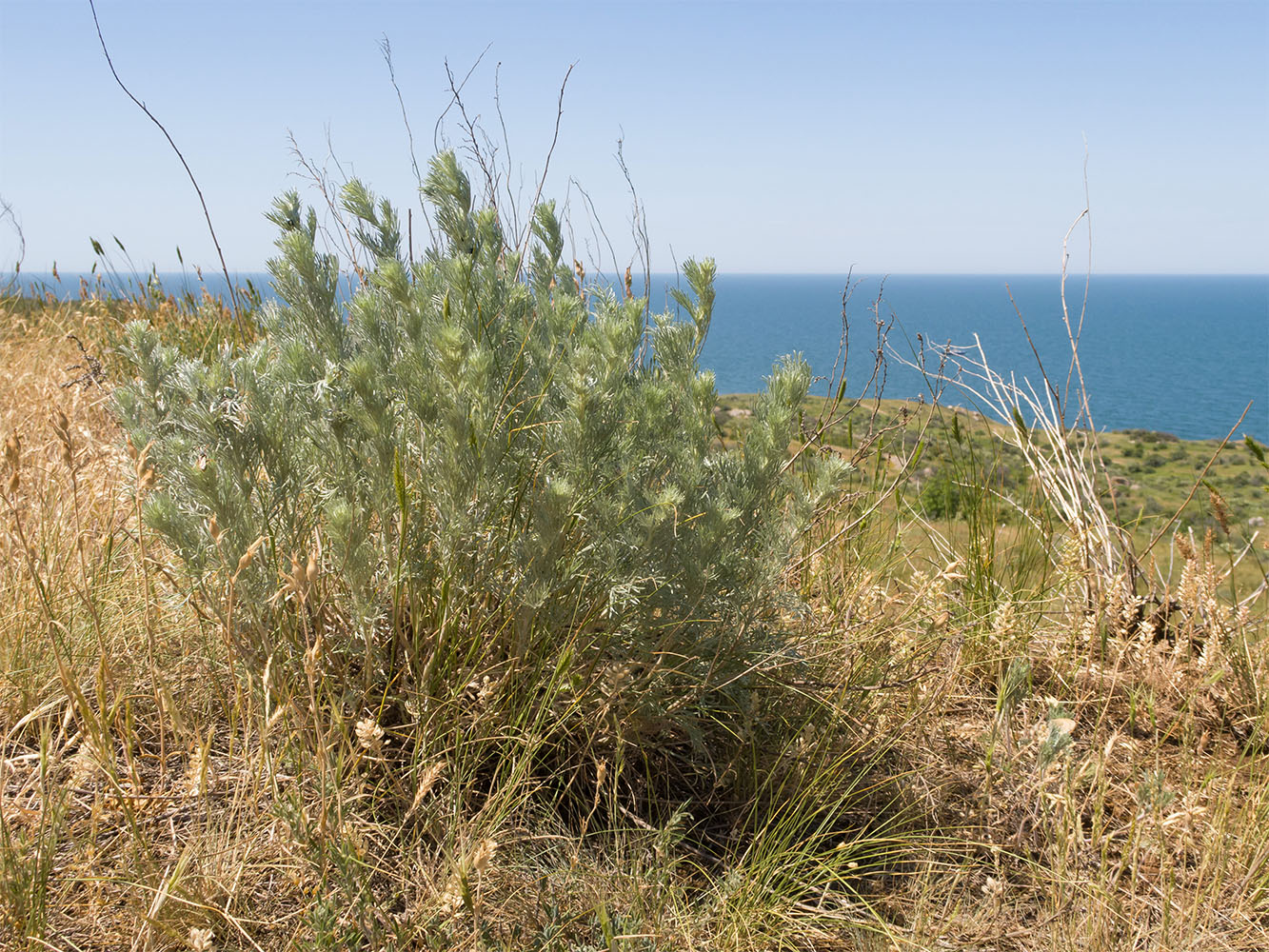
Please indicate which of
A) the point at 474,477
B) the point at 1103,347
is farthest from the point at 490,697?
the point at 1103,347

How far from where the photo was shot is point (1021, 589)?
10.2ft

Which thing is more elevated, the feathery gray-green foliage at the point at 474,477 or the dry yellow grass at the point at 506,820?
the feathery gray-green foliage at the point at 474,477

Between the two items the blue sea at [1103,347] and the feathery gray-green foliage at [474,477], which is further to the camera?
the blue sea at [1103,347]

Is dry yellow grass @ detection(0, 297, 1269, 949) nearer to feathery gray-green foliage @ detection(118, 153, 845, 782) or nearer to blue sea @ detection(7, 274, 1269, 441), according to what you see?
feathery gray-green foliage @ detection(118, 153, 845, 782)

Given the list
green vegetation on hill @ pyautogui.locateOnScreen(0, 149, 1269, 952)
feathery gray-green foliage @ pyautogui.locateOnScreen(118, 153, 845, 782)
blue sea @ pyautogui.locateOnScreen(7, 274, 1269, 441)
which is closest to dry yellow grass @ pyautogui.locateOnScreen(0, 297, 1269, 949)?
green vegetation on hill @ pyautogui.locateOnScreen(0, 149, 1269, 952)

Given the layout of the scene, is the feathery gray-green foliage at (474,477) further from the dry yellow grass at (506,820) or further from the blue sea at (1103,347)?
the blue sea at (1103,347)

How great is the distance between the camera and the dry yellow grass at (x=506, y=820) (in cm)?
154

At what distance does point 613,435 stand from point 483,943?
1069 millimetres

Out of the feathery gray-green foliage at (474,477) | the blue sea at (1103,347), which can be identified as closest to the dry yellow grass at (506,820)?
the feathery gray-green foliage at (474,477)

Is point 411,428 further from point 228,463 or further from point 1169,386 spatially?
point 1169,386

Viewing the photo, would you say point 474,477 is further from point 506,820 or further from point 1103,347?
point 1103,347

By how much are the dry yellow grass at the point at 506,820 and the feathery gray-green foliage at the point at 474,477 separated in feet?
0.71

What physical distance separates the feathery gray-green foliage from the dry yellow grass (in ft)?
0.71

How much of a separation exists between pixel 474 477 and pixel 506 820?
0.77m
